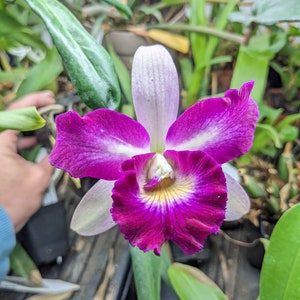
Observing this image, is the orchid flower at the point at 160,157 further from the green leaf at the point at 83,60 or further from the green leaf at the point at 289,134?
the green leaf at the point at 289,134

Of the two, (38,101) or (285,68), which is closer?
(38,101)

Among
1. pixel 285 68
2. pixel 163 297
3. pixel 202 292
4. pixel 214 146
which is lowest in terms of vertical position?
pixel 163 297

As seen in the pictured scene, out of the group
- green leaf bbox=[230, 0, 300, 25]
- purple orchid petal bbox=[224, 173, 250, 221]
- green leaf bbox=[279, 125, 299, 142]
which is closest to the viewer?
purple orchid petal bbox=[224, 173, 250, 221]

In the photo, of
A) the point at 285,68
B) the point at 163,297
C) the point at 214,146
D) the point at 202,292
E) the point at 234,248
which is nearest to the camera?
the point at 214,146

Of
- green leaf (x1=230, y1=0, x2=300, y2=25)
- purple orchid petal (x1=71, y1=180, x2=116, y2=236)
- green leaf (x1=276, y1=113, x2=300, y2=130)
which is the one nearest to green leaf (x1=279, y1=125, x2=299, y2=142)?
green leaf (x1=276, y1=113, x2=300, y2=130)

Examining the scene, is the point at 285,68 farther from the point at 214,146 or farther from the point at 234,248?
the point at 214,146

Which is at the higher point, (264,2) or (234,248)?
(264,2)

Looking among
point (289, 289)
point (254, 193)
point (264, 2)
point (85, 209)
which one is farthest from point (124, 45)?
point (289, 289)

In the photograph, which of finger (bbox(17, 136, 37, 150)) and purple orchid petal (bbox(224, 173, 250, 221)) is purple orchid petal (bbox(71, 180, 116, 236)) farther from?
finger (bbox(17, 136, 37, 150))
